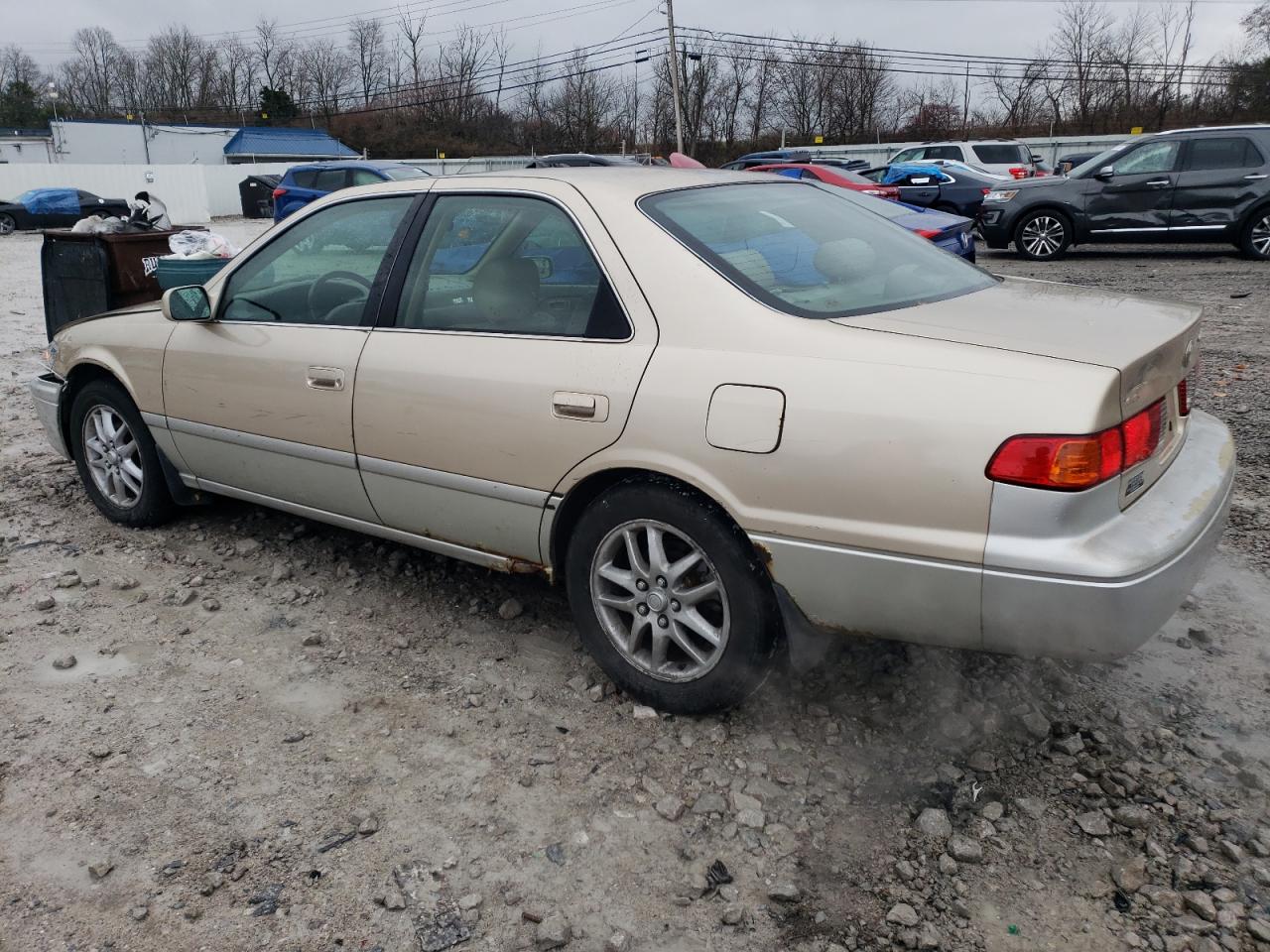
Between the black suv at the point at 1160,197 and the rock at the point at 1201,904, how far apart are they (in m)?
12.1

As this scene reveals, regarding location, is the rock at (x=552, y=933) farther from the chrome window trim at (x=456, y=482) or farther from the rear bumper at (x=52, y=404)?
the rear bumper at (x=52, y=404)

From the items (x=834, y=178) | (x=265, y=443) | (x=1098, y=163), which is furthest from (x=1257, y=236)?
(x=265, y=443)

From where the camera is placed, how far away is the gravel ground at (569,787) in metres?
2.27

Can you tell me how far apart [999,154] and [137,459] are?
75.2 ft

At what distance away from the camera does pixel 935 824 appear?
2.52m

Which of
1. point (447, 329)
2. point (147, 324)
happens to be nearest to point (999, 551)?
point (447, 329)

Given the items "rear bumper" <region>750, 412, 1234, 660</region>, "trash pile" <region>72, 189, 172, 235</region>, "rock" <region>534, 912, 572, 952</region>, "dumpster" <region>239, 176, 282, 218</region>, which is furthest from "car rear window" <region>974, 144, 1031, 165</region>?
"rock" <region>534, 912, 572, 952</region>

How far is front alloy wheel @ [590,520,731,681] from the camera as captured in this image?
9.31ft

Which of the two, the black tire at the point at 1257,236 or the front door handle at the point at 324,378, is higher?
the black tire at the point at 1257,236

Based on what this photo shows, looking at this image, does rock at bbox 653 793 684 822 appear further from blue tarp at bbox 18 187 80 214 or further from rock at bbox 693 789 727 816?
blue tarp at bbox 18 187 80 214

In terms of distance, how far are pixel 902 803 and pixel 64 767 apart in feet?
7.67

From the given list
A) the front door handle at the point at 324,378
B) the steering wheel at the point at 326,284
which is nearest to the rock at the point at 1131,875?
the front door handle at the point at 324,378

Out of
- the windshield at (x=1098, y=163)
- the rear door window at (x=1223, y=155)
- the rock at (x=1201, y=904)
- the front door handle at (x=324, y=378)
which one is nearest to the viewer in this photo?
the rock at (x=1201, y=904)

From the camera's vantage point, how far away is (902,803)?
8.65 ft
